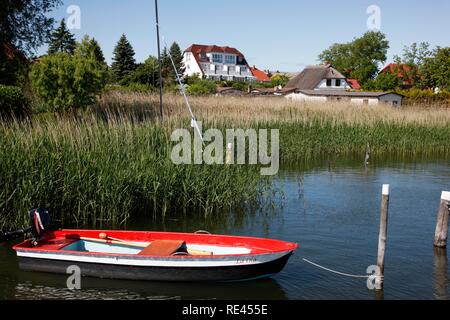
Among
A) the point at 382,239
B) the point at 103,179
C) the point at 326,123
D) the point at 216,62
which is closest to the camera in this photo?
the point at 382,239

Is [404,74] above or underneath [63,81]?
above

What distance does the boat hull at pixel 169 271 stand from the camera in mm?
8508

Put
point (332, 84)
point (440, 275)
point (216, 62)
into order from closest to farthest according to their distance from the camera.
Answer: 1. point (440, 275)
2. point (332, 84)
3. point (216, 62)

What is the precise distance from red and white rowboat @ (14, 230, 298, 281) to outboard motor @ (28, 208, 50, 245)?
0.12 metres

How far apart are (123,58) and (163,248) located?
52.5 meters

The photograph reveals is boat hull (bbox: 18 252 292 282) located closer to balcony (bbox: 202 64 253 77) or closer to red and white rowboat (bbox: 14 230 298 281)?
red and white rowboat (bbox: 14 230 298 281)

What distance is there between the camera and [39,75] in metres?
20.8

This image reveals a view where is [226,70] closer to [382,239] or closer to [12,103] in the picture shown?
[12,103]

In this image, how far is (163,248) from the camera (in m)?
9.06

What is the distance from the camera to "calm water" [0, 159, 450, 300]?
8.62 metres

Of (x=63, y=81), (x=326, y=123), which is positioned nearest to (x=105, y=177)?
(x=63, y=81)
